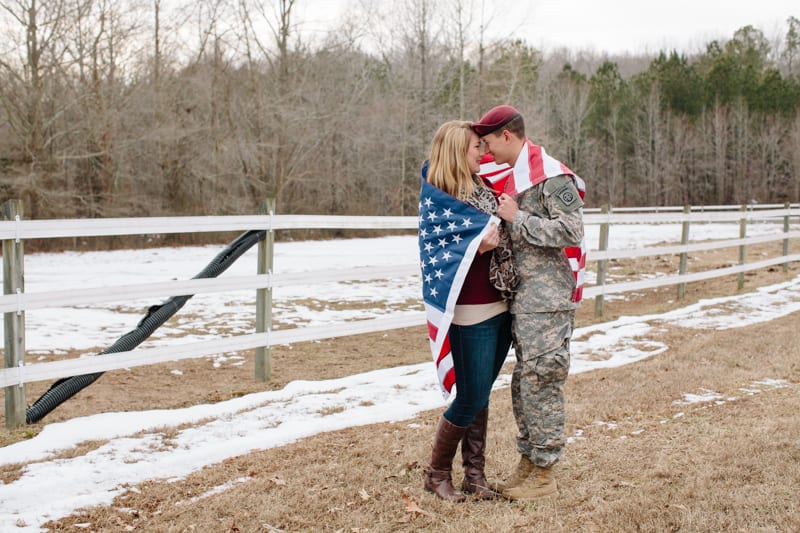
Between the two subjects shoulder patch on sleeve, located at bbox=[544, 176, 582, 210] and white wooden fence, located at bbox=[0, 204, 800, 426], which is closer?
shoulder patch on sleeve, located at bbox=[544, 176, 582, 210]

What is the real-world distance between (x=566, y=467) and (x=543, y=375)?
83cm

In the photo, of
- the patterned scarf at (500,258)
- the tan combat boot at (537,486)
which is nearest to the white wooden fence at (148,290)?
the patterned scarf at (500,258)

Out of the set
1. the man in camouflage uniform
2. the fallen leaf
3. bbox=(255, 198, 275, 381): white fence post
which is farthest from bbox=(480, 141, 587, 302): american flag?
bbox=(255, 198, 275, 381): white fence post

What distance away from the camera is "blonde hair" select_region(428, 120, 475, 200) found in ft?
10.5

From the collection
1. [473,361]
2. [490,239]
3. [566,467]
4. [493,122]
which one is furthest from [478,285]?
[566,467]

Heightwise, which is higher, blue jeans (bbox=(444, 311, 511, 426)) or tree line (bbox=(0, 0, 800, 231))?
tree line (bbox=(0, 0, 800, 231))

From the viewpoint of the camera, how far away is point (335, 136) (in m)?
34.2

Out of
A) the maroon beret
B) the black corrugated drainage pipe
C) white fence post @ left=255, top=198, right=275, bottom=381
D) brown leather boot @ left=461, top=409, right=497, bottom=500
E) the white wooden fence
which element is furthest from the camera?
white fence post @ left=255, top=198, right=275, bottom=381

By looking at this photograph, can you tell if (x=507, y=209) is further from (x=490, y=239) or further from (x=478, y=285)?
(x=478, y=285)

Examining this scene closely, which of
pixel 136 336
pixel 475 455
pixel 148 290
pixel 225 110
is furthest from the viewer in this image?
pixel 225 110

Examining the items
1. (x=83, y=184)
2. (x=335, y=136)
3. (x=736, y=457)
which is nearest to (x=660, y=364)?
(x=736, y=457)

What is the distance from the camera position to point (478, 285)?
3287 millimetres

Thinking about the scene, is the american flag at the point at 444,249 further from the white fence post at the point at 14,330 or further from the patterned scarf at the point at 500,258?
the white fence post at the point at 14,330

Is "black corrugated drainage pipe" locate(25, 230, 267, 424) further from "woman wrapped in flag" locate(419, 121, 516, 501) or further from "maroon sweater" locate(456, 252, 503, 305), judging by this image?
"maroon sweater" locate(456, 252, 503, 305)
